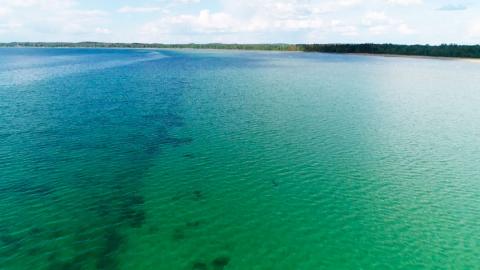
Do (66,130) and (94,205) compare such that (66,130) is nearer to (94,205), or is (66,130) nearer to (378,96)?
(94,205)

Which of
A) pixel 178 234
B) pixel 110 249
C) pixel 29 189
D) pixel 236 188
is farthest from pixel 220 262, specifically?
pixel 29 189

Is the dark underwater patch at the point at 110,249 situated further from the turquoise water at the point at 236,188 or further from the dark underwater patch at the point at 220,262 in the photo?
the dark underwater patch at the point at 220,262

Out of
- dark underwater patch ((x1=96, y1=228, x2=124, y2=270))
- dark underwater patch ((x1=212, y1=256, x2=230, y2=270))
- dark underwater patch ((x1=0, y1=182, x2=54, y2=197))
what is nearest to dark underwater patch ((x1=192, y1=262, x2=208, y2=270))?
dark underwater patch ((x1=212, y1=256, x2=230, y2=270))

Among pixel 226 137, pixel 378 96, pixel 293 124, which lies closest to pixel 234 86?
A: pixel 378 96

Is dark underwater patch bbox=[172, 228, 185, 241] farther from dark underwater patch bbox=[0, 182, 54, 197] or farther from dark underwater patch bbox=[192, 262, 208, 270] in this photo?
dark underwater patch bbox=[0, 182, 54, 197]

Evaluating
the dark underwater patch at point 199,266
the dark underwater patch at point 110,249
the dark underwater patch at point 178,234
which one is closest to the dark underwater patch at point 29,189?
the dark underwater patch at point 110,249

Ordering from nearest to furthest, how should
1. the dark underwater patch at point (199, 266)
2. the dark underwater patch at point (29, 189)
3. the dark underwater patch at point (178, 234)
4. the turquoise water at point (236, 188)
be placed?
the dark underwater patch at point (199, 266), the turquoise water at point (236, 188), the dark underwater patch at point (178, 234), the dark underwater patch at point (29, 189)

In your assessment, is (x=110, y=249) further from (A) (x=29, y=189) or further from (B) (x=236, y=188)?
(A) (x=29, y=189)

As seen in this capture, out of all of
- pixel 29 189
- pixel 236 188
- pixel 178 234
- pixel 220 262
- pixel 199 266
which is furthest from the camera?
pixel 236 188

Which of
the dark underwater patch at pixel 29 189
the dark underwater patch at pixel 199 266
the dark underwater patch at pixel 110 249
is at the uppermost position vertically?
the dark underwater patch at pixel 29 189

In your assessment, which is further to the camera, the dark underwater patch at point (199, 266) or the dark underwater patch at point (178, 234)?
the dark underwater patch at point (178, 234)
